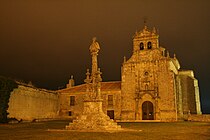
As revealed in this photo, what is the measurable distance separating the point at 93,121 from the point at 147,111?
17.9 metres

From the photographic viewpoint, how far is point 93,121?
15.7 metres

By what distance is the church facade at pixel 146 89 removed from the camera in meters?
31.1

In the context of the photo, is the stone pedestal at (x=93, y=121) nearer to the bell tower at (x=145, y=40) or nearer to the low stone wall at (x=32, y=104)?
the low stone wall at (x=32, y=104)

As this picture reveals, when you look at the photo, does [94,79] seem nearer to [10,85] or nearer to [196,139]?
[196,139]

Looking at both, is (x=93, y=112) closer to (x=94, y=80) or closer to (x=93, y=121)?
(x=93, y=121)

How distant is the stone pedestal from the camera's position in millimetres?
15352

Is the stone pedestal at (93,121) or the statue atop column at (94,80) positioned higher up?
the statue atop column at (94,80)

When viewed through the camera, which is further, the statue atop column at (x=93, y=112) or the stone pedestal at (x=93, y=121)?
the statue atop column at (x=93, y=112)

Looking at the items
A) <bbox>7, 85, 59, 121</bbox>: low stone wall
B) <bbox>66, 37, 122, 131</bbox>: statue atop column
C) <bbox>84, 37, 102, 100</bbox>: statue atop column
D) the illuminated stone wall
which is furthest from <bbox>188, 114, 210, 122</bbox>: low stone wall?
<bbox>7, 85, 59, 121</bbox>: low stone wall

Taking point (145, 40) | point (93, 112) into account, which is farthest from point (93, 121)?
point (145, 40)

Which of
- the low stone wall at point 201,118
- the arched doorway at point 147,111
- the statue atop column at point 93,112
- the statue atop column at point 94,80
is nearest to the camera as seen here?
the statue atop column at point 93,112

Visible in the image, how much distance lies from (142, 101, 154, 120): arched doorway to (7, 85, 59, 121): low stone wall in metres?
14.2

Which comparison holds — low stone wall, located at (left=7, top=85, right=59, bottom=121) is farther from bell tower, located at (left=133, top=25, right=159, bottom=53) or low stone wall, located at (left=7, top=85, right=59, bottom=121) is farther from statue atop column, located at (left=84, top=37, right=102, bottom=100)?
bell tower, located at (left=133, top=25, right=159, bottom=53)

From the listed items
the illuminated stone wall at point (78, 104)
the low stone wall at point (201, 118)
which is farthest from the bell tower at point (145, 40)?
the low stone wall at point (201, 118)
